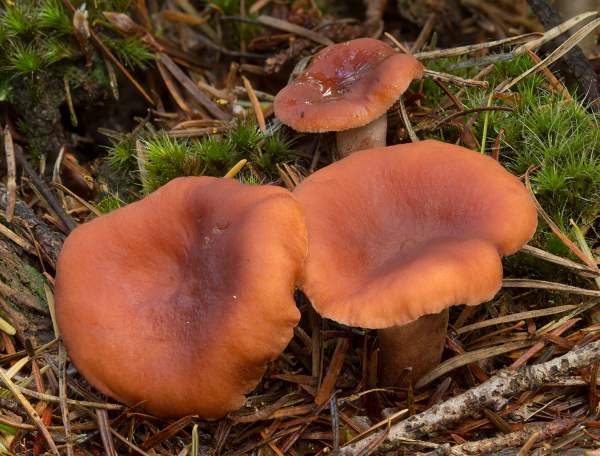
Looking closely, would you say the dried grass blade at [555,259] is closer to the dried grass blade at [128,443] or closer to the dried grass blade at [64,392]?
the dried grass blade at [128,443]

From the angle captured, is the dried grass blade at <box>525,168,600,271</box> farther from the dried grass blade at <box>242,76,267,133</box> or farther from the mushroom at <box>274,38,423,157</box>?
the dried grass blade at <box>242,76,267,133</box>

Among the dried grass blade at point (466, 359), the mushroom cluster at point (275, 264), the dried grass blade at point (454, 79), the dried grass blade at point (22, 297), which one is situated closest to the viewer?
the mushroom cluster at point (275, 264)

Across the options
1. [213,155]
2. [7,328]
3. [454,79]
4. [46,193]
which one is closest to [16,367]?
[7,328]

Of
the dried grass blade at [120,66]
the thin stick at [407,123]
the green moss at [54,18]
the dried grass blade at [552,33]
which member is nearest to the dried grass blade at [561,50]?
the dried grass blade at [552,33]

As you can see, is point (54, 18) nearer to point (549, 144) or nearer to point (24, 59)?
point (24, 59)

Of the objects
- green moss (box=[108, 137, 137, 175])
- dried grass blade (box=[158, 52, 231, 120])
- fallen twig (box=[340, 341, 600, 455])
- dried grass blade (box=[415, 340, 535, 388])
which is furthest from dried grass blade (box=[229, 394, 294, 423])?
dried grass blade (box=[158, 52, 231, 120])

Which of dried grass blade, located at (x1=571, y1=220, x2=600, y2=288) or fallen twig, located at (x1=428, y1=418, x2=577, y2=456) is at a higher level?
dried grass blade, located at (x1=571, y1=220, x2=600, y2=288)

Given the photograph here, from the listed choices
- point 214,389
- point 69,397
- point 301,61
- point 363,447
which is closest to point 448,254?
point 363,447
